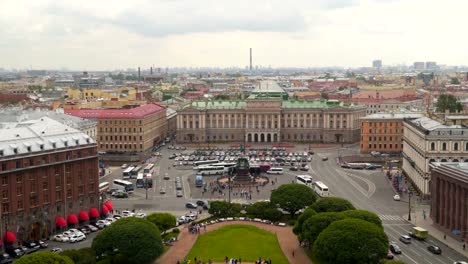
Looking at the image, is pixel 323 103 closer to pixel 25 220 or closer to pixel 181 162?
pixel 181 162

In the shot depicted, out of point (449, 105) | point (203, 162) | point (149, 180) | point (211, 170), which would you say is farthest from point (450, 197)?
point (449, 105)

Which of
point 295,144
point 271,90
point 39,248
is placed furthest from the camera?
point 271,90

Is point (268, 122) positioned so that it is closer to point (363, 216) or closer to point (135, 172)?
point (135, 172)

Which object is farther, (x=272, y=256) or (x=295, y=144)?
(x=295, y=144)

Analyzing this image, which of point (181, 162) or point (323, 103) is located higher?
point (323, 103)

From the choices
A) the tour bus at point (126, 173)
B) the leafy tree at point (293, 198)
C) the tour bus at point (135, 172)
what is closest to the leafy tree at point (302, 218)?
the leafy tree at point (293, 198)

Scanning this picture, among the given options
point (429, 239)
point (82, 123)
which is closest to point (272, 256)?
point (429, 239)

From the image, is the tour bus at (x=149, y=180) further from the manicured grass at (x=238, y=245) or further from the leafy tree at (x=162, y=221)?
the manicured grass at (x=238, y=245)
